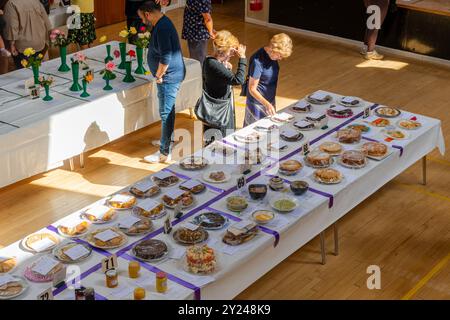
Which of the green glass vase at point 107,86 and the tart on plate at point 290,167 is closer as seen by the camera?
the tart on plate at point 290,167

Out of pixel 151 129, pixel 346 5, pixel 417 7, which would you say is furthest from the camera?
pixel 346 5

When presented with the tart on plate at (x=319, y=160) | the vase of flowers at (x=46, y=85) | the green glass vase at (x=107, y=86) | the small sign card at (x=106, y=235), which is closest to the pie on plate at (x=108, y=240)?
the small sign card at (x=106, y=235)

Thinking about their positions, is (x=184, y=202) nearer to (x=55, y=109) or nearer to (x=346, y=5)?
(x=55, y=109)

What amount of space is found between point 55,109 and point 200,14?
2.40 meters

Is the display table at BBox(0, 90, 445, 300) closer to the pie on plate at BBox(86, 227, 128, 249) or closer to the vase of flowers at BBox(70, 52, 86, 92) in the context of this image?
the pie on plate at BBox(86, 227, 128, 249)

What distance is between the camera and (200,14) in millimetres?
8438

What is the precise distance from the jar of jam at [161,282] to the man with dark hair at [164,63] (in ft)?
9.81

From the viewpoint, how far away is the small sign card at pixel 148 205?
501 centimetres

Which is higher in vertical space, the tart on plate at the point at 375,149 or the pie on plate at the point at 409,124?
the pie on plate at the point at 409,124

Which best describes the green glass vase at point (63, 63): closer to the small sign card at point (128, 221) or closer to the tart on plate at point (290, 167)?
the tart on plate at point (290, 167)

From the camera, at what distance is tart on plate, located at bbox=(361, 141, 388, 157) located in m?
5.87

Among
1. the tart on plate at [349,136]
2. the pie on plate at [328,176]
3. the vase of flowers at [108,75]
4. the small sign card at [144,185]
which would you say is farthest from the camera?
the vase of flowers at [108,75]

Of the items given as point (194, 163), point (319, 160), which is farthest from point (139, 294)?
point (319, 160)
